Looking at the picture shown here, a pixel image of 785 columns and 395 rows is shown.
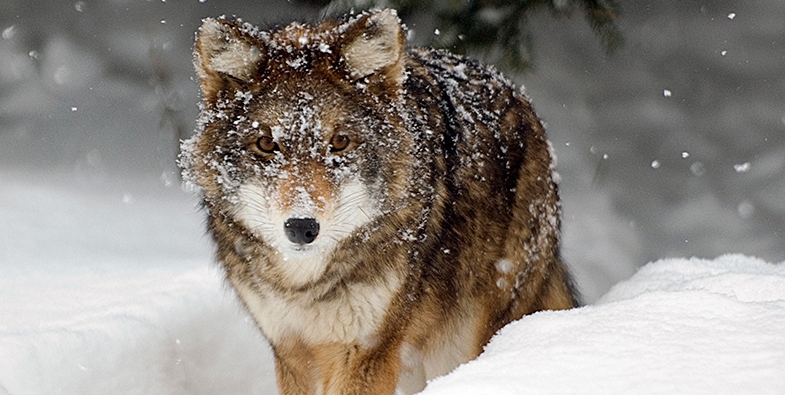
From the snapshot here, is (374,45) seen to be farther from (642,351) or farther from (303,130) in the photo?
(642,351)

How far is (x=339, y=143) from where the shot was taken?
2.96 meters

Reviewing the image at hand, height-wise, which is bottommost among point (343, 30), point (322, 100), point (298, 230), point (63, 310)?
point (63, 310)

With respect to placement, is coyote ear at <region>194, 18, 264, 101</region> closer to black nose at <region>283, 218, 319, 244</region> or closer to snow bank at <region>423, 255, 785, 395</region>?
black nose at <region>283, 218, 319, 244</region>

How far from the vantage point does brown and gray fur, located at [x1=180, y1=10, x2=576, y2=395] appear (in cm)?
292

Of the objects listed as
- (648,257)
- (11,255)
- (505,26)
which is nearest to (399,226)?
(505,26)

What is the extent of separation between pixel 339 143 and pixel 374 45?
45cm

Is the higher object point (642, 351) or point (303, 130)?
point (303, 130)

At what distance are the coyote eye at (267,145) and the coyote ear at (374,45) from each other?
469mm

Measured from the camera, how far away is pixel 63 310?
177 inches

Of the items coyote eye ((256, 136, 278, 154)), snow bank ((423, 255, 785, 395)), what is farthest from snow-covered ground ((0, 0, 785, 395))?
snow bank ((423, 255, 785, 395))

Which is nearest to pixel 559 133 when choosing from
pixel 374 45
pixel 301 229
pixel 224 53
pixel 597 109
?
pixel 597 109

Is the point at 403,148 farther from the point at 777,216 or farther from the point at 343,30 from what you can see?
the point at 777,216

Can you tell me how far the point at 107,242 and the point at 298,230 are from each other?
15.8ft

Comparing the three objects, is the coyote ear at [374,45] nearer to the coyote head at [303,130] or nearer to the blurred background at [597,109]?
the coyote head at [303,130]
